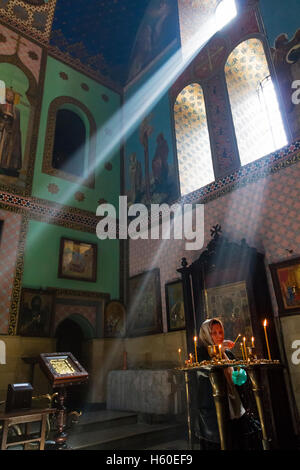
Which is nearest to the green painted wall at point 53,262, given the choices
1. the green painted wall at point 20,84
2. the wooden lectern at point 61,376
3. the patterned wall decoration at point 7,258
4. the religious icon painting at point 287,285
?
the patterned wall decoration at point 7,258

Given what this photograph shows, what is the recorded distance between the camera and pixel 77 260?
29.4 ft

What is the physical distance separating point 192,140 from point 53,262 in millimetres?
5165

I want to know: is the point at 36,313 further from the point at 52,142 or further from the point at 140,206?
the point at 52,142

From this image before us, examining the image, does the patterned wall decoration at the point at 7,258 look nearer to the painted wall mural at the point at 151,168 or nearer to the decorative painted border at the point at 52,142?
the decorative painted border at the point at 52,142

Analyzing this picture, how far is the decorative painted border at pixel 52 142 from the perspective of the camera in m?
9.34

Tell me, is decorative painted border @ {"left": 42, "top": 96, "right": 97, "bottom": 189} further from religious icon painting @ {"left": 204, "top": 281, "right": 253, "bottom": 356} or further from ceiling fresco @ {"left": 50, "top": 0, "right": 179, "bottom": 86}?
religious icon painting @ {"left": 204, "top": 281, "right": 253, "bottom": 356}

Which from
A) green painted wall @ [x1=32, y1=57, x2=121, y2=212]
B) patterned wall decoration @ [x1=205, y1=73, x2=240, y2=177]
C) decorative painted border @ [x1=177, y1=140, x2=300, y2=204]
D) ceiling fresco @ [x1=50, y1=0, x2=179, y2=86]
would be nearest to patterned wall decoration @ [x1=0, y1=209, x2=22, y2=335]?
green painted wall @ [x1=32, y1=57, x2=121, y2=212]

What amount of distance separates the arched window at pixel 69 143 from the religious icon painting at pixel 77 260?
238 cm

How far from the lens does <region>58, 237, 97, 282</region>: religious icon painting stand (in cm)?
867

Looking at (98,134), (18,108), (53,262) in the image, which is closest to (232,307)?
(53,262)

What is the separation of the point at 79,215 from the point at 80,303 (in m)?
2.50

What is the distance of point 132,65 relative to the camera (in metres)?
12.1
